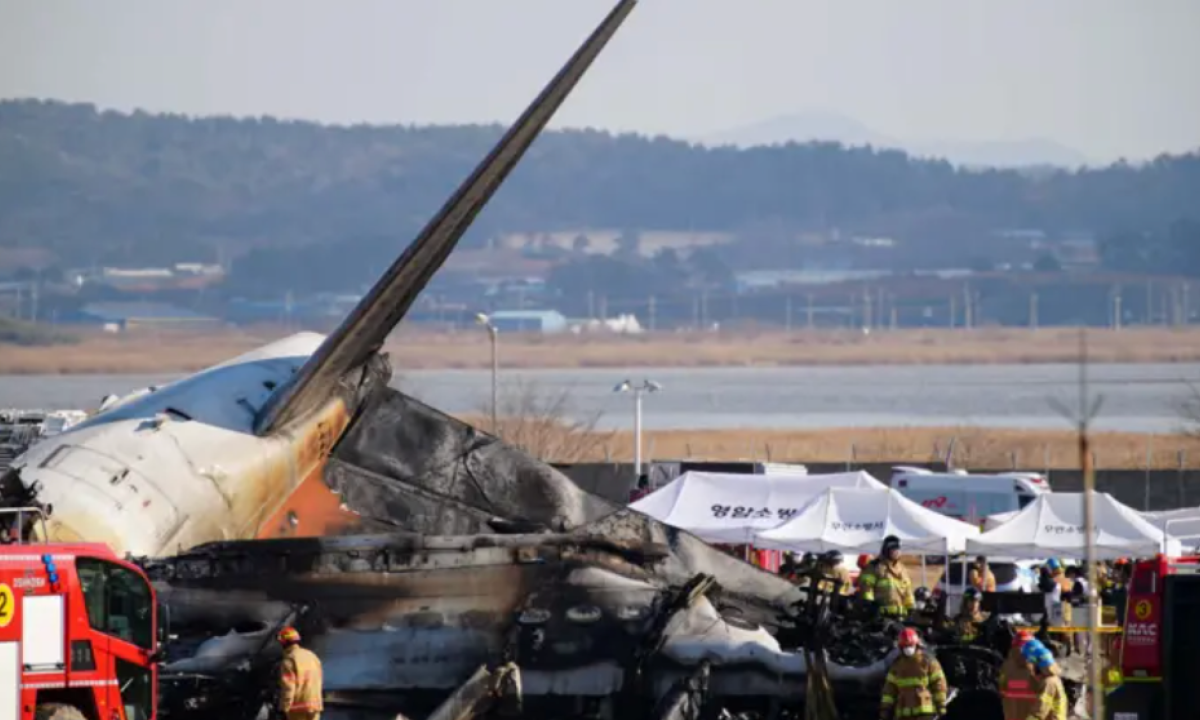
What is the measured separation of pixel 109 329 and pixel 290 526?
143 metres

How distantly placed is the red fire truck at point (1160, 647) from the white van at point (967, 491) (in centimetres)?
3124

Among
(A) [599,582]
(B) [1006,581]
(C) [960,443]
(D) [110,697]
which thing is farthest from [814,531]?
(C) [960,443]

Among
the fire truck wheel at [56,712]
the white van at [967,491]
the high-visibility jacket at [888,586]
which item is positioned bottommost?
the white van at [967,491]

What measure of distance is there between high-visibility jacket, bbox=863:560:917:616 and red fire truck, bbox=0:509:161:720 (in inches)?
394

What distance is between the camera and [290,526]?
2770 cm

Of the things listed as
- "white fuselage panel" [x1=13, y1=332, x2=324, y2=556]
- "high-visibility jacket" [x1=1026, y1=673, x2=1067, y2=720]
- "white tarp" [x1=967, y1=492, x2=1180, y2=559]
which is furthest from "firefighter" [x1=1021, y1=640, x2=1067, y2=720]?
"white tarp" [x1=967, y1=492, x2=1180, y2=559]

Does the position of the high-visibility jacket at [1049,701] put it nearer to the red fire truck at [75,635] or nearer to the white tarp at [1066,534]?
the red fire truck at [75,635]

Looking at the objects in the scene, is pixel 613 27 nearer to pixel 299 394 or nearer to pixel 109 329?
pixel 299 394

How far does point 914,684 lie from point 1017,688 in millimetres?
1050

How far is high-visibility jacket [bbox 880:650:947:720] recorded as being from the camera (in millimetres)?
21609

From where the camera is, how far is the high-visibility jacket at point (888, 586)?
27672 mm

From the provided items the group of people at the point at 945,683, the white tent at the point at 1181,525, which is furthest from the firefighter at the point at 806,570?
the white tent at the point at 1181,525

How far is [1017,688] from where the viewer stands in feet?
69.3

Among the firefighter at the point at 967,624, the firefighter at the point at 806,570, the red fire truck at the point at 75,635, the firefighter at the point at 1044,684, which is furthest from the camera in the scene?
the firefighter at the point at 967,624
